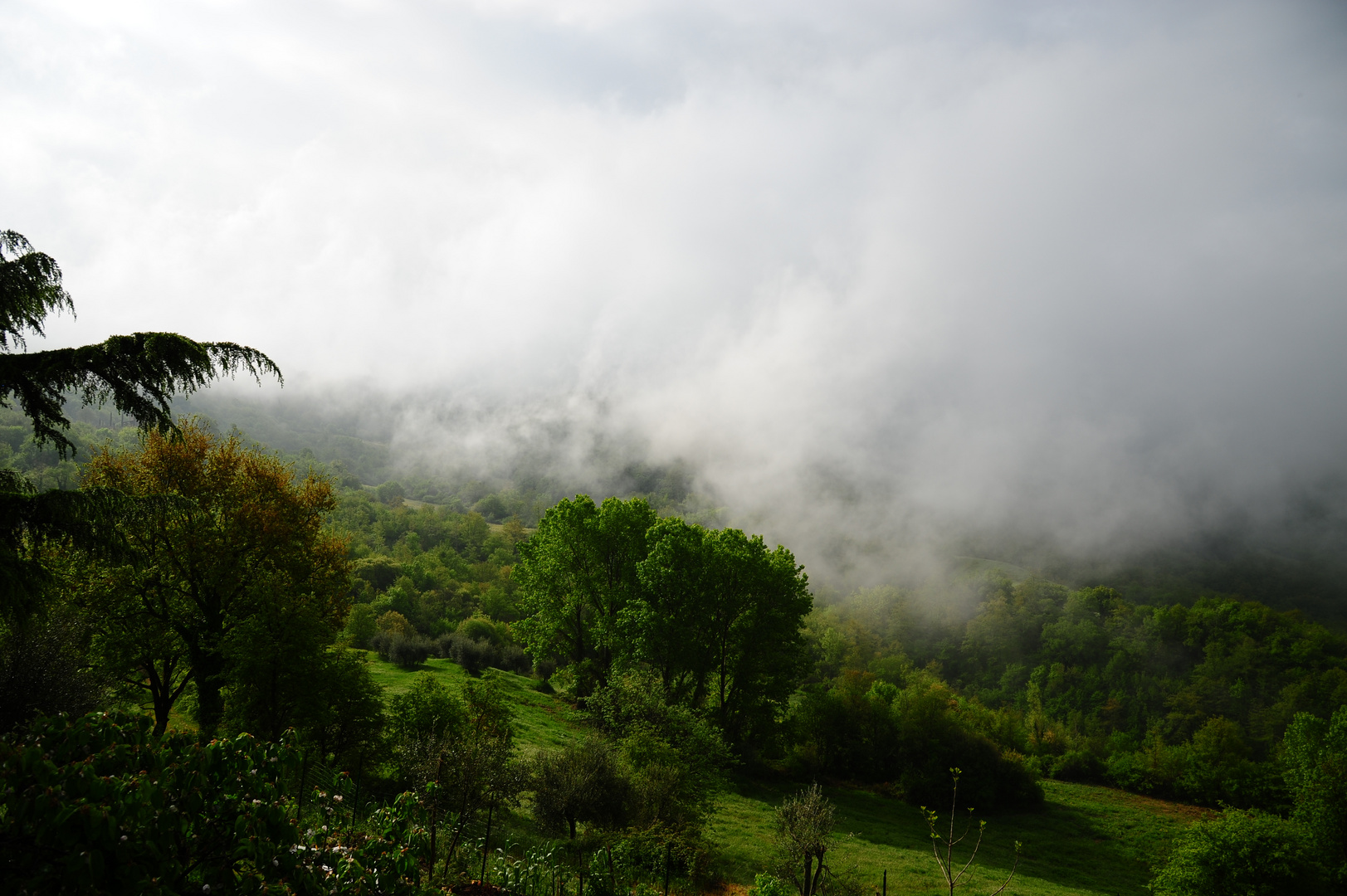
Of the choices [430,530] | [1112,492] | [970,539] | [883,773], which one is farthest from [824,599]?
[1112,492]

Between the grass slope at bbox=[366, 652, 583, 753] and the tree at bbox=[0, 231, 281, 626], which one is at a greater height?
the tree at bbox=[0, 231, 281, 626]

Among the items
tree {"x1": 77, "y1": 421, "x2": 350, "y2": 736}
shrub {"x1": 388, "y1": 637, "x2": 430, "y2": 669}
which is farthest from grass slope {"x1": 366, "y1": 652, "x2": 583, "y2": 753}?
tree {"x1": 77, "y1": 421, "x2": 350, "y2": 736}

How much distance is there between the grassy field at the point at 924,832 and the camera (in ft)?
79.0

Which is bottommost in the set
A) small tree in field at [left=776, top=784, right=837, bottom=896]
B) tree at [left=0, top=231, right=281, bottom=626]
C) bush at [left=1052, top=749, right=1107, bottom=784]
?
bush at [left=1052, top=749, right=1107, bottom=784]

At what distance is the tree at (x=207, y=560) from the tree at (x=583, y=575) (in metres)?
17.2

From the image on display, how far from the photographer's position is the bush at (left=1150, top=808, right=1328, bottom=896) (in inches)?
796

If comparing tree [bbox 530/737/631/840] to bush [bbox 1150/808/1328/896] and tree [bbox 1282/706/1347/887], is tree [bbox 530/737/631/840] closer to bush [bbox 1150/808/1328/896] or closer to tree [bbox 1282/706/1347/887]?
bush [bbox 1150/808/1328/896]

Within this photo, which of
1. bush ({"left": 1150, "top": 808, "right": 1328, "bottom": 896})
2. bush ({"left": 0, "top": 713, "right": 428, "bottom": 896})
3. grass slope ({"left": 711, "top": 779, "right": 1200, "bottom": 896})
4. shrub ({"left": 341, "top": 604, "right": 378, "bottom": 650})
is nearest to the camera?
bush ({"left": 0, "top": 713, "right": 428, "bottom": 896})

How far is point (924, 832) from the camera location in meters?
32.6

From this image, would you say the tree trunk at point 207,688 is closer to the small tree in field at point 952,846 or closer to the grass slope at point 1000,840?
the grass slope at point 1000,840

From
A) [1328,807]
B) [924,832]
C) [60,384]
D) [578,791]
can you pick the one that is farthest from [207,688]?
[1328,807]

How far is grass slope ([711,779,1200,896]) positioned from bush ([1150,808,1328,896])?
4592 mm

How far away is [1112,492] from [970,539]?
160ft

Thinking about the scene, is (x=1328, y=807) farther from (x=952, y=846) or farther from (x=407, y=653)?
(x=407, y=653)
